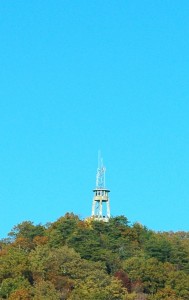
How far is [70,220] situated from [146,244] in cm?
746

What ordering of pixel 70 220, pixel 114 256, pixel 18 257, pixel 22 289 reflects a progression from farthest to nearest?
pixel 70 220 → pixel 114 256 → pixel 18 257 → pixel 22 289

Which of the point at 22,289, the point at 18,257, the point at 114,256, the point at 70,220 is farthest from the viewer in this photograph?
the point at 70,220

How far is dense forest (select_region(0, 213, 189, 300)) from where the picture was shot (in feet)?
169

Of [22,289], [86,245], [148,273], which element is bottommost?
[22,289]

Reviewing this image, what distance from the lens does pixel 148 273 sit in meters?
55.9

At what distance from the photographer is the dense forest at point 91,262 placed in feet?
169

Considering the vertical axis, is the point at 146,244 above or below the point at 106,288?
above

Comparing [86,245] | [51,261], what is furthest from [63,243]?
[51,261]

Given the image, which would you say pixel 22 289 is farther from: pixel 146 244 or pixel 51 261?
pixel 146 244

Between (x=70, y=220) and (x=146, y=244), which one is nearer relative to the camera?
(x=146, y=244)

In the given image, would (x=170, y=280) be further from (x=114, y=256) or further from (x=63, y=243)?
(x=63, y=243)

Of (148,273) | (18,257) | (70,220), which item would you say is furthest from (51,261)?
(70,220)

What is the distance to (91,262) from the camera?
5822 centimetres

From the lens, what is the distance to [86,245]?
61.8 metres
